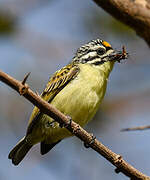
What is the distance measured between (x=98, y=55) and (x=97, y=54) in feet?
0.08

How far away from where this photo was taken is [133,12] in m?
2.59

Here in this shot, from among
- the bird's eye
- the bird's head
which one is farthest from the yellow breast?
the bird's eye

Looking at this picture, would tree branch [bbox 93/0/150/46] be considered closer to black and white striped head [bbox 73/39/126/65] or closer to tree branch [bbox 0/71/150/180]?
tree branch [bbox 0/71/150/180]

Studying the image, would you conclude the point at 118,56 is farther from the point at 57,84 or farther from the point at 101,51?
the point at 57,84

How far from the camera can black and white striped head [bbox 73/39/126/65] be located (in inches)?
185

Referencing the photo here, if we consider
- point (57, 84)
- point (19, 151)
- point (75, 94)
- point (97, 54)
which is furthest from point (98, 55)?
point (19, 151)

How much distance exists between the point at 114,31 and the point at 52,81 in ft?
9.65

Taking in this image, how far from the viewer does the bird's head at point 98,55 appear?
15.4 ft

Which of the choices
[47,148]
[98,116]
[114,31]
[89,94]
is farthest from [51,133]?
[114,31]

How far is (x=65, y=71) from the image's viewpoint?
474 cm

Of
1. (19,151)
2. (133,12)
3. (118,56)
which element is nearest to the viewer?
(133,12)

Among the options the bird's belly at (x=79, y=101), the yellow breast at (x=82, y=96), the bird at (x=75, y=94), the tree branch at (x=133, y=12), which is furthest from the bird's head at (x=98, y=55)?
the tree branch at (x=133, y=12)

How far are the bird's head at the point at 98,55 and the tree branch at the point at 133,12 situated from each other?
176 cm

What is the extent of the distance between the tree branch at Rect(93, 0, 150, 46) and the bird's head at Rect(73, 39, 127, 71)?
176 centimetres
